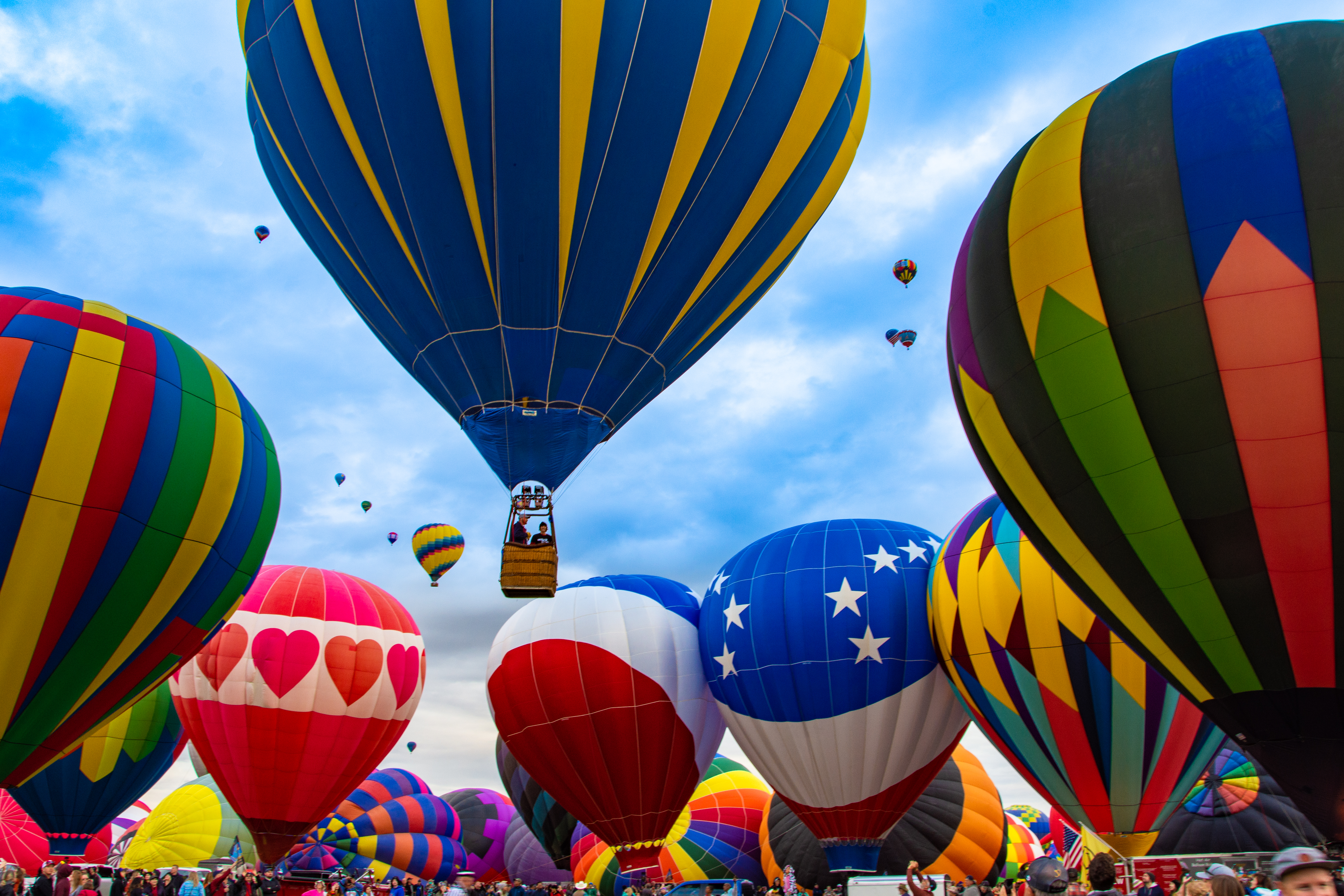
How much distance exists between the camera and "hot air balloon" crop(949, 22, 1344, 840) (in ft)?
18.9

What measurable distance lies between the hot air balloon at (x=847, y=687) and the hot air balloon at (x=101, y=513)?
6.36m

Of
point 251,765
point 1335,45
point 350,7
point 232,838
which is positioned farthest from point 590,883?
point 1335,45

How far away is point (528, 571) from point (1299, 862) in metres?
7.33

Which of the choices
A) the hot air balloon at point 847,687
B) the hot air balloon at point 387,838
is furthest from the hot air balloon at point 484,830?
the hot air balloon at point 847,687

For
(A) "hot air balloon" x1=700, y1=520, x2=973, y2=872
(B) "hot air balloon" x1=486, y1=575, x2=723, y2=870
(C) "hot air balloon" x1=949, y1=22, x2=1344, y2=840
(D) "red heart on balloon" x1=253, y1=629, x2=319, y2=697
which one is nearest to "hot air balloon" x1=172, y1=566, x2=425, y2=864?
(D) "red heart on balloon" x1=253, y1=629, x2=319, y2=697

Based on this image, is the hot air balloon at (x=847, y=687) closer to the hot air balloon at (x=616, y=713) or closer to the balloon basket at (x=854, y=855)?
the balloon basket at (x=854, y=855)

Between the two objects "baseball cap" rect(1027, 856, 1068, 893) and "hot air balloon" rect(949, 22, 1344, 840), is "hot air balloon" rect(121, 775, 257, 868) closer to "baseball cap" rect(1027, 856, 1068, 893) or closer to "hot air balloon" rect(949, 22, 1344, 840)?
"hot air balloon" rect(949, 22, 1344, 840)

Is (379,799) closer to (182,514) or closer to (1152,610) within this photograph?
(182,514)

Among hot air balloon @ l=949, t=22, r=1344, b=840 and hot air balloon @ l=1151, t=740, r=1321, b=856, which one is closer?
hot air balloon @ l=949, t=22, r=1344, b=840

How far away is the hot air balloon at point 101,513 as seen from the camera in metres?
7.24

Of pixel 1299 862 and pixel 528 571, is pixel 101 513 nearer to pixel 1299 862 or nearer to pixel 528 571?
pixel 528 571

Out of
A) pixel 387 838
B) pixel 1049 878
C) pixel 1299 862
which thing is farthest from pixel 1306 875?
pixel 387 838

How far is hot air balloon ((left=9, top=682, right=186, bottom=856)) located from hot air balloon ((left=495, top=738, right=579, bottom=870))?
5.65 metres

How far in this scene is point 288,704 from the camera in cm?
1351
